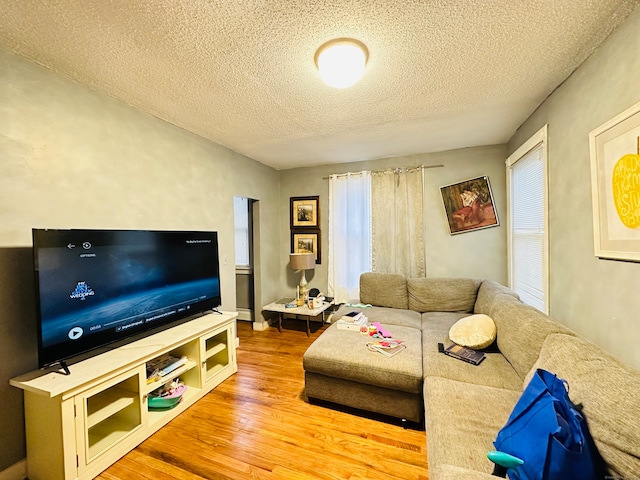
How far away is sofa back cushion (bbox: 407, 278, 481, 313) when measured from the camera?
309cm

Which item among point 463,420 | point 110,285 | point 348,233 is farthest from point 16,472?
point 348,233

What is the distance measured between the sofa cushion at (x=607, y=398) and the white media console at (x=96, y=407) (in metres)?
2.38

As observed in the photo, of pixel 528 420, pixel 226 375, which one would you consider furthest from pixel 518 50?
pixel 226 375

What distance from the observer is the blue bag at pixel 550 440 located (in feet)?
2.78

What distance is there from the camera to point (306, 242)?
4.28 m

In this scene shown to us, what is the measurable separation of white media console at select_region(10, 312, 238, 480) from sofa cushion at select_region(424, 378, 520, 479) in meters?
1.86

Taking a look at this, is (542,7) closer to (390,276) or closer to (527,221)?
(527,221)

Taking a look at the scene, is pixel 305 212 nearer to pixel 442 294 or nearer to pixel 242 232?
pixel 242 232

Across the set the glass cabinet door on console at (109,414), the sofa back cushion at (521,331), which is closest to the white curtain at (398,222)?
the sofa back cushion at (521,331)

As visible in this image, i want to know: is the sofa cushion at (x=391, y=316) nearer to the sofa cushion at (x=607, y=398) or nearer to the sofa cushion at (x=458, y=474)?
the sofa cushion at (x=607, y=398)

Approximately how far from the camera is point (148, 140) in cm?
233

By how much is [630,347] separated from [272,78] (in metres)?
2.54

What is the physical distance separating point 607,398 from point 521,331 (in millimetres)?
847

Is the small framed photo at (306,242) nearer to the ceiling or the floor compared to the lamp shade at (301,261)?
nearer to the ceiling
